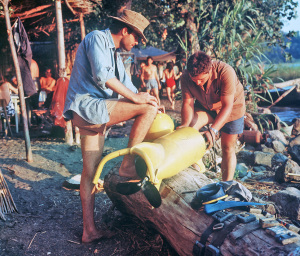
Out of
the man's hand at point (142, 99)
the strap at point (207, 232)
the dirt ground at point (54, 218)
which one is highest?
the man's hand at point (142, 99)

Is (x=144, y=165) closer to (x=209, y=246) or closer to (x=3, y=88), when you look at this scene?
(x=209, y=246)

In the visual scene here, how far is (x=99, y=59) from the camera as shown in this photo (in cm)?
246

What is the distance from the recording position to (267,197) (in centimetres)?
424

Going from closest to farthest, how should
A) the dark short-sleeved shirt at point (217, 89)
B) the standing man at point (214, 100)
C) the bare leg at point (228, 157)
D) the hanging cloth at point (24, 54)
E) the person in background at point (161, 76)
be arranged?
1. the standing man at point (214, 100)
2. the dark short-sleeved shirt at point (217, 89)
3. the bare leg at point (228, 157)
4. the hanging cloth at point (24, 54)
5. the person in background at point (161, 76)

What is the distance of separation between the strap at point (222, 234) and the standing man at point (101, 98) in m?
0.96

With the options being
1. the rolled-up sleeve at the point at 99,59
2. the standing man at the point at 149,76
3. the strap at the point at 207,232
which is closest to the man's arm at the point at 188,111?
the rolled-up sleeve at the point at 99,59

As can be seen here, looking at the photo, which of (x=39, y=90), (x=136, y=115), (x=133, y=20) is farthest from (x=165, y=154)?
(x=39, y=90)

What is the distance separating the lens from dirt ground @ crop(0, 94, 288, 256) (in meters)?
2.80

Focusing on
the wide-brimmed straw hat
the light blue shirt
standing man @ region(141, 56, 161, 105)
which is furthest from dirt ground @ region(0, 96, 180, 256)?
standing man @ region(141, 56, 161, 105)

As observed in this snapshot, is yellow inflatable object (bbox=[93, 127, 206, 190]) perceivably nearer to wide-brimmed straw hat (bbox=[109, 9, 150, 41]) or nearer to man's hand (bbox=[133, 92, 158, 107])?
man's hand (bbox=[133, 92, 158, 107])

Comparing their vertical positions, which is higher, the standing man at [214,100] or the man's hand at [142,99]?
the man's hand at [142,99]

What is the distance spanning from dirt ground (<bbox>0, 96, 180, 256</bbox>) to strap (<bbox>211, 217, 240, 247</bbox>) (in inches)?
27.9

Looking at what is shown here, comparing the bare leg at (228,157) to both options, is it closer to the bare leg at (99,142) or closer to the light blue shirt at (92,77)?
the bare leg at (99,142)

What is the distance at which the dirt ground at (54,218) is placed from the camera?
9.20 feet
